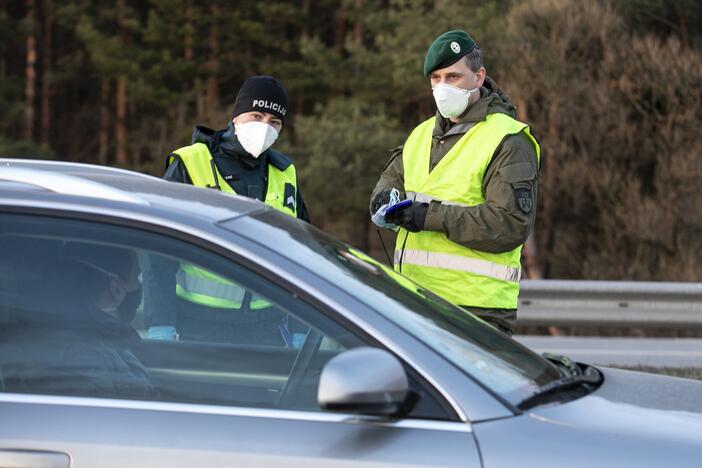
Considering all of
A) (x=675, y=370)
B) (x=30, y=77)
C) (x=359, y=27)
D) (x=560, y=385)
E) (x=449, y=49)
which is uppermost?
(x=359, y=27)

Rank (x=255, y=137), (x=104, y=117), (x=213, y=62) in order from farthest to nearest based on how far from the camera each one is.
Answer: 1. (x=104, y=117)
2. (x=213, y=62)
3. (x=255, y=137)

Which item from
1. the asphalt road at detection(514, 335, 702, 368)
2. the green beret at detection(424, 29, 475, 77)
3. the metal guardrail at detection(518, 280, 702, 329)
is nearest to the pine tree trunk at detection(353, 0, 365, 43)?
the asphalt road at detection(514, 335, 702, 368)

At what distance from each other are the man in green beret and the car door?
168 cm

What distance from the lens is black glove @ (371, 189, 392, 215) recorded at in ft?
15.1

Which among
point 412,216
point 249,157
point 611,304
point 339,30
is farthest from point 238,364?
point 339,30

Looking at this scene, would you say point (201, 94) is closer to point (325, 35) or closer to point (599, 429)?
point (325, 35)

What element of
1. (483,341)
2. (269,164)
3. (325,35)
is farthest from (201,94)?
(483,341)

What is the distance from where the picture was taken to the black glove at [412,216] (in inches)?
174

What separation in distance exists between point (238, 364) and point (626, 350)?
6959 mm

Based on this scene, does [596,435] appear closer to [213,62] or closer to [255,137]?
[255,137]

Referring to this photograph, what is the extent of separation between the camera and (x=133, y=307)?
9.42 ft

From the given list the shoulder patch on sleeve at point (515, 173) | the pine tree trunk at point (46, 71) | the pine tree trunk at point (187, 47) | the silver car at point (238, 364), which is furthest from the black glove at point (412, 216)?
the pine tree trunk at point (46, 71)

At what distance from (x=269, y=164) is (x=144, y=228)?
2414 mm

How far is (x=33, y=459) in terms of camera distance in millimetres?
2539
